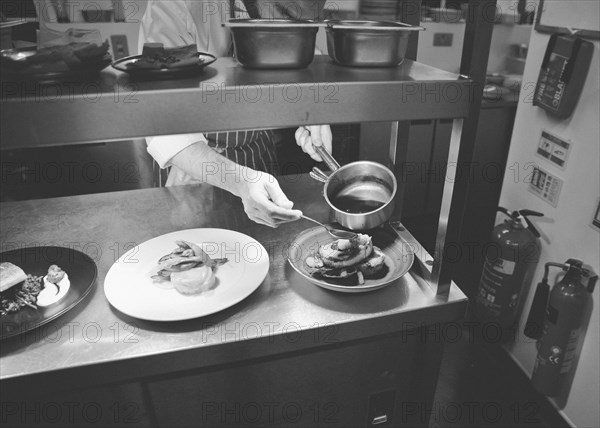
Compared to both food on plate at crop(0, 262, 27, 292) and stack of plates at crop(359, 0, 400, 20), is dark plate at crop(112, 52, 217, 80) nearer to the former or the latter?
food on plate at crop(0, 262, 27, 292)

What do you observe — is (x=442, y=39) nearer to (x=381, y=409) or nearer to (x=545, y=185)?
(x=545, y=185)


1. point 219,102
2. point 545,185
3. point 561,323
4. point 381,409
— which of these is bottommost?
point 561,323

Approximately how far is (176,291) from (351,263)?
18.2 inches

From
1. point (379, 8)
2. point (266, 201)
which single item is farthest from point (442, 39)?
point (266, 201)

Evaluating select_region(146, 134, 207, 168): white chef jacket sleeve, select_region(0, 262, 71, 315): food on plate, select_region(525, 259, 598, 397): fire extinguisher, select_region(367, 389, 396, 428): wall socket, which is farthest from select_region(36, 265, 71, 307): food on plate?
select_region(525, 259, 598, 397): fire extinguisher

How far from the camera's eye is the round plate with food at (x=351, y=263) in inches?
46.7

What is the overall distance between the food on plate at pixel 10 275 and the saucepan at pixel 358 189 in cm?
84

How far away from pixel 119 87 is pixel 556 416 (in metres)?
2.49

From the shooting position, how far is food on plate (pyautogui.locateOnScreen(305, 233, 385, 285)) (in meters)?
1.21

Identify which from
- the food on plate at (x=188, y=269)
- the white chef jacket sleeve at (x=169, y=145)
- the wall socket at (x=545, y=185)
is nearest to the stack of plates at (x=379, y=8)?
the wall socket at (x=545, y=185)

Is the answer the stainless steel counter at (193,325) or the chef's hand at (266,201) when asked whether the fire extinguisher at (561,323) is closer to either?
the stainless steel counter at (193,325)

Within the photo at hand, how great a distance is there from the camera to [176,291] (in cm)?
116

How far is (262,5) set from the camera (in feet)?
5.46

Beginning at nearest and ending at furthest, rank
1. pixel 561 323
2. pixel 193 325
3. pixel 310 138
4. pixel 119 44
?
pixel 193 325, pixel 310 138, pixel 561 323, pixel 119 44
